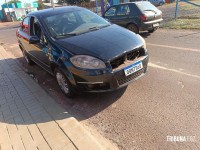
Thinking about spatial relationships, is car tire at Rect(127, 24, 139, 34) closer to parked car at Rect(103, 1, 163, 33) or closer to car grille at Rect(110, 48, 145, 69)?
parked car at Rect(103, 1, 163, 33)

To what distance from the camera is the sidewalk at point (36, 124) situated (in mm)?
2802

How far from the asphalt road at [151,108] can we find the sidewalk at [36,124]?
0.30 meters

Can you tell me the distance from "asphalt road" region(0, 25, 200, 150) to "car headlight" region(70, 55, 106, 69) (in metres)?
0.85

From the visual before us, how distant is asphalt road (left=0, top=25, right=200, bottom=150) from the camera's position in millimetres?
2772

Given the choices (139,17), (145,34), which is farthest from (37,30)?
(145,34)

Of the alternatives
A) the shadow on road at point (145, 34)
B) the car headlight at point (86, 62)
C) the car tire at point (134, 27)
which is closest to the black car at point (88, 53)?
the car headlight at point (86, 62)

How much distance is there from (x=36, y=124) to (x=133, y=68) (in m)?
1.99

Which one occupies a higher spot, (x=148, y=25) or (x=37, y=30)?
(x=37, y=30)

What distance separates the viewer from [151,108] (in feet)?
11.2

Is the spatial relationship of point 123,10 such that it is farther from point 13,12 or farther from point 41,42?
point 13,12

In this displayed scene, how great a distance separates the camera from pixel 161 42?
760 centimetres

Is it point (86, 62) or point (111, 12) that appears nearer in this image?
point (86, 62)

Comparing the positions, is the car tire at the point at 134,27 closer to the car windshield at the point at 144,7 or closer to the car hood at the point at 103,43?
the car windshield at the point at 144,7

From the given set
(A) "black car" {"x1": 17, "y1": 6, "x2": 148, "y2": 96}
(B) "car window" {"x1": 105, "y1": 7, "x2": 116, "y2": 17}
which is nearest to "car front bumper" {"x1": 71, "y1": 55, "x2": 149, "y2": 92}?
(A) "black car" {"x1": 17, "y1": 6, "x2": 148, "y2": 96}
